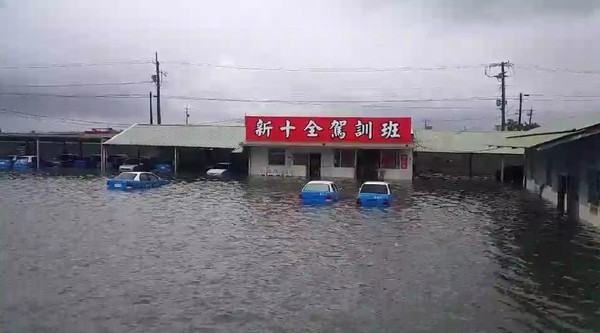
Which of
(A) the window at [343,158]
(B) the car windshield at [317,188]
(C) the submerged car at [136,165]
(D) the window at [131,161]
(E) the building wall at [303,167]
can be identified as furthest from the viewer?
(D) the window at [131,161]

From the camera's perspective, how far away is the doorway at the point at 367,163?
159ft

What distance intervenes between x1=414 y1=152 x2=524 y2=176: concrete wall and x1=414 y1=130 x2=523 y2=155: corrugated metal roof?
155 cm

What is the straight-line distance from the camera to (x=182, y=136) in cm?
5562

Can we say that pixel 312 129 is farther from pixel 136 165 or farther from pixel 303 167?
pixel 136 165

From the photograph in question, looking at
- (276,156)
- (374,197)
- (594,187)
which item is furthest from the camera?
(276,156)

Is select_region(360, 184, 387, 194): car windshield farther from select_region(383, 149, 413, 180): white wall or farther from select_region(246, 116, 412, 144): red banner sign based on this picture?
select_region(383, 149, 413, 180): white wall

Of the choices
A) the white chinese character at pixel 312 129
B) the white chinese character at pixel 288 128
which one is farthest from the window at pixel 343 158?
the white chinese character at pixel 288 128

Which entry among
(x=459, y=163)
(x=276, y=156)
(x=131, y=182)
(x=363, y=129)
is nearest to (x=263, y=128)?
Answer: (x=276, y=156)

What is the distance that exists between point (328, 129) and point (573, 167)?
24.8 m

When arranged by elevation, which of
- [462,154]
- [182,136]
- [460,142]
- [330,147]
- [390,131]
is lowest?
[462,154]

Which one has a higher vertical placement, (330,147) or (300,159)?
(330,147)

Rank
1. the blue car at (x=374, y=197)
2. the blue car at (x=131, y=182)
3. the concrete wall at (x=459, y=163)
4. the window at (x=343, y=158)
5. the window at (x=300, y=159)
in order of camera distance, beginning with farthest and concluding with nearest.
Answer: the concrete wall at (x=459, y=163)
the window at (x=300, y=159)
the window at (x=343, y=158)
the blue car at (x=131, y=182)
the blue car at (x=374, y=197)

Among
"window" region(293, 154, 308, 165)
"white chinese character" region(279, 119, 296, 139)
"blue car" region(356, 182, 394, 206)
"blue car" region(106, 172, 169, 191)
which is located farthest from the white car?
"blue car" region(356, 182, 394, 206)

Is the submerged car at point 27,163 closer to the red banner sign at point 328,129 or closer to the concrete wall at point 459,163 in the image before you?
the red banner sign at point 328,129
